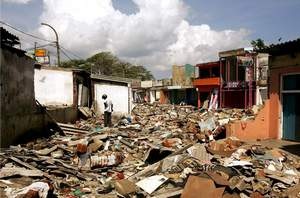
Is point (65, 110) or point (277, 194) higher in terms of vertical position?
point (65, 110)

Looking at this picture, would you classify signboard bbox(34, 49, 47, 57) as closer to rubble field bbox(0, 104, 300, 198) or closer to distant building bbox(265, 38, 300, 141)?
rubble field bbox(0, 104, 300, 198)

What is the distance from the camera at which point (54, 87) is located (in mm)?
23828

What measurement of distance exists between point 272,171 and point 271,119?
5399mm

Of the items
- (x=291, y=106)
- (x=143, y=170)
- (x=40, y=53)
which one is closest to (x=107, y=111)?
(x=143, y=170)

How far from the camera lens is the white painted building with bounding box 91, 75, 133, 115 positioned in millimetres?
28594

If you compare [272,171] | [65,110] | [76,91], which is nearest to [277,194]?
[272,171]

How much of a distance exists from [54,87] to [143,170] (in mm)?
14515

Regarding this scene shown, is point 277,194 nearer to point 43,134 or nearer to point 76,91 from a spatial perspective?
point 43,134

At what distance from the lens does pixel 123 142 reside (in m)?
14.4

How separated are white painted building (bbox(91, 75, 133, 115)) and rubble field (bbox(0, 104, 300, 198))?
14.4 meters

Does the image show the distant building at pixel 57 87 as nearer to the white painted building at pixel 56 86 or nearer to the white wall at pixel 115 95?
the white painted building at pixel 56 86

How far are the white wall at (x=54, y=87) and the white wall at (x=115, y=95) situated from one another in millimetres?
4572

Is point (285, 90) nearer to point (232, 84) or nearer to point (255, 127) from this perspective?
point (255, 127)

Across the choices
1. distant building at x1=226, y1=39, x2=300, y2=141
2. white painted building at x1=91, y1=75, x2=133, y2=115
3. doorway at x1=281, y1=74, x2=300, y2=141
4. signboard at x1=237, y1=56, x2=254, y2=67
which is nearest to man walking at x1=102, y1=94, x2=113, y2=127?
distant building at x1=226, y1=39, x2=300, y2=141
